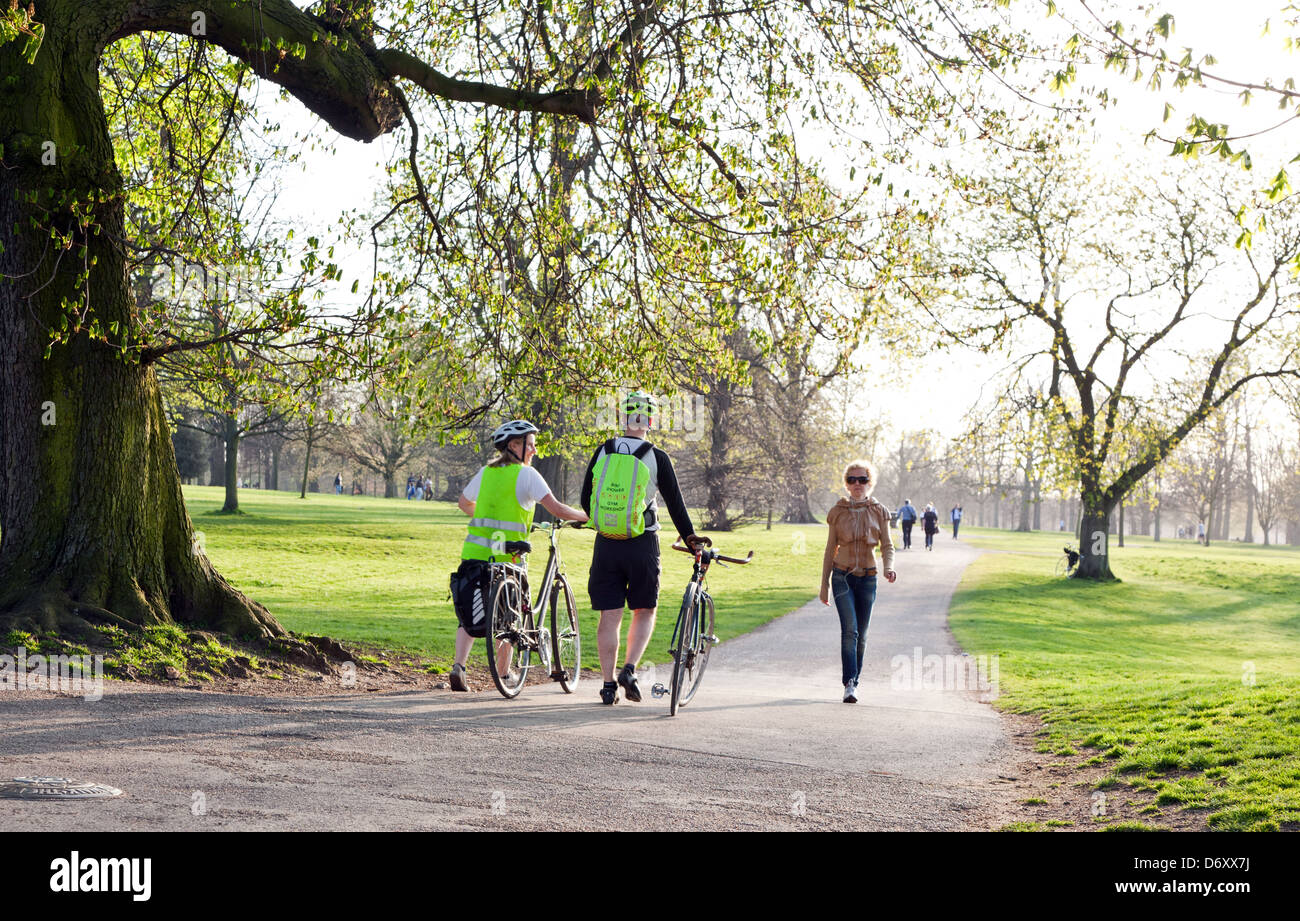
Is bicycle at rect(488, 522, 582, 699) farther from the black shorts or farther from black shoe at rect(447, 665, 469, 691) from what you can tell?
the black shorts

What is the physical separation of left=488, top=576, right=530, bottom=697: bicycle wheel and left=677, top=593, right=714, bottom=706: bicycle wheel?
1288mm

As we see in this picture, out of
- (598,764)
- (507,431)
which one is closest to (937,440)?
(507,431)

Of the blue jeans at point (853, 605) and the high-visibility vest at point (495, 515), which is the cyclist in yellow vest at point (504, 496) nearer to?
the high-visibility vest at point (495, 515)

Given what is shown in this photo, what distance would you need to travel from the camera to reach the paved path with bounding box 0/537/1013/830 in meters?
5.06

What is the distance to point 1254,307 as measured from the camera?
3209cm

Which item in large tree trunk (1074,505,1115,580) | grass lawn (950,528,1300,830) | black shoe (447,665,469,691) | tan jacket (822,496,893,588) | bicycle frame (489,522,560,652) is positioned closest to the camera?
grass lawn (950,528,1300,830)

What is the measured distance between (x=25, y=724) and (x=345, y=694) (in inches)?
105

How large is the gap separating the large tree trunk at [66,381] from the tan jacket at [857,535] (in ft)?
18.5

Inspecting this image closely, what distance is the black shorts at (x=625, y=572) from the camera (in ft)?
27.2

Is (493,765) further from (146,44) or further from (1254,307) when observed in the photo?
(1254,307)
